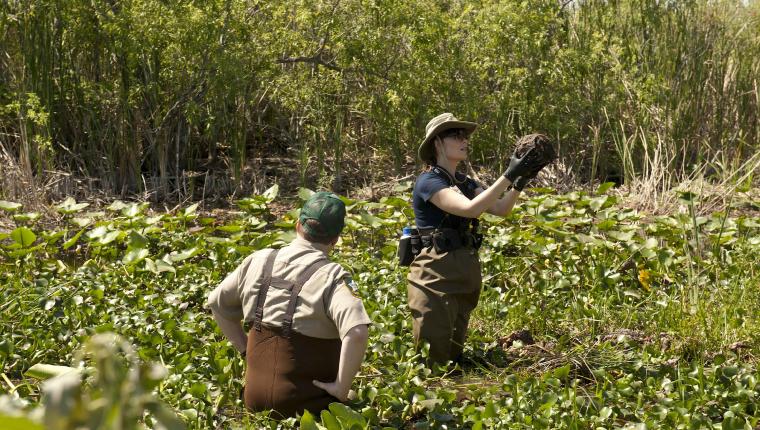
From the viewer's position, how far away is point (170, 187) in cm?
896

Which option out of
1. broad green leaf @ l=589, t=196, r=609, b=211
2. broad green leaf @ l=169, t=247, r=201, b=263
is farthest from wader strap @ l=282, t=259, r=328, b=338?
broad green leaf @ l=589, t=196, r=609, b=211

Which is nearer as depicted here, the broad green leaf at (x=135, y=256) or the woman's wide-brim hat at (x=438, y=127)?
the woman's wide-brim hat at (x=438, y=127)

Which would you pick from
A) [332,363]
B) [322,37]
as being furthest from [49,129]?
[332,363]

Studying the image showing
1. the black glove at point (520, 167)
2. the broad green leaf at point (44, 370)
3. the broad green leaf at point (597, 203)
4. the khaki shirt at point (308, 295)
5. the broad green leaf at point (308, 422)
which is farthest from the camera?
the broad green leaf at point (597, 203)

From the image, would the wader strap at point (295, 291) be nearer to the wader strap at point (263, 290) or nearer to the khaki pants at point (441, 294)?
the wader strap at point (263, 290)

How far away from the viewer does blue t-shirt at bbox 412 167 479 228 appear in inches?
180

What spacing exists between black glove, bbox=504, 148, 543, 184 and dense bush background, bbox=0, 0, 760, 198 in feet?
13.9

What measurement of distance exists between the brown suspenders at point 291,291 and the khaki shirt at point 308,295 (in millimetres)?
13

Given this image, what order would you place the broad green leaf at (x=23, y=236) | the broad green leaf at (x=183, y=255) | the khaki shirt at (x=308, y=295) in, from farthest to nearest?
1. the broad green leaf at (x=183, y=255)
2. the broad green leaf at (x=23, y=236)
3. the khaki shirt at (x=308, y=295)

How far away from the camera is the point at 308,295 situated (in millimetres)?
3678

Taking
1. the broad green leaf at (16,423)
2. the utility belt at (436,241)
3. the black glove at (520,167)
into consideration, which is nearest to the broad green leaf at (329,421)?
the utility belt at (436,241)

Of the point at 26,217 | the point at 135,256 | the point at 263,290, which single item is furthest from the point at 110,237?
the point at 263,290

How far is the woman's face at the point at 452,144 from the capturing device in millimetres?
4703

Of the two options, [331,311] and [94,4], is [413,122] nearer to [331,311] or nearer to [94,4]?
[94,4]
